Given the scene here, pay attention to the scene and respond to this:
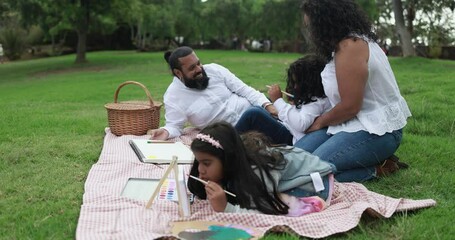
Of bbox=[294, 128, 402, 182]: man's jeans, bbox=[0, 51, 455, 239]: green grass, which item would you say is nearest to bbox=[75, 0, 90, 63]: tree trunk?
bbox=[0, 51, 455, 239]: green grass

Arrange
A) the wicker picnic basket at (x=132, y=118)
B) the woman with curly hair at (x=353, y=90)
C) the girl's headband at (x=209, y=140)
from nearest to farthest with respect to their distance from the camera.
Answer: the girl's headband at (x=209, y=140) < the woman with curly hair at (x=353, y=90) < the wicker picnic basket at (x=132, y=118)

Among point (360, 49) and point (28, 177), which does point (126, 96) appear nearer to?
point (28, 177)

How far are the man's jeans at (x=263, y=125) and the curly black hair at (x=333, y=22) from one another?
0.79 meters

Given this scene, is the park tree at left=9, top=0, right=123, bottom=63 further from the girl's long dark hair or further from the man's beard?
the girl's long dark hair

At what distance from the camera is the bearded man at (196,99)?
464cm

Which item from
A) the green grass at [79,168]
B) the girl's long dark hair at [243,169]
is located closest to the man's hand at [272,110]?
the green grass at [79,168]

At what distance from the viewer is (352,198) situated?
312 centimetres

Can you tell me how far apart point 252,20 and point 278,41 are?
220cm

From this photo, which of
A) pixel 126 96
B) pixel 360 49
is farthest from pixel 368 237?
pixel 126 96

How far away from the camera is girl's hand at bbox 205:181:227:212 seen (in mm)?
2740

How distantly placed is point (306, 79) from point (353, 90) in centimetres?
46

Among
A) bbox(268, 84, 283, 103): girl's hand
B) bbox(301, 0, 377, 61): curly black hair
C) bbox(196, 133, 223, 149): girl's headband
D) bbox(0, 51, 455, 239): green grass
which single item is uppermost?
bbox(301, 0, 377, 61): curly black hair

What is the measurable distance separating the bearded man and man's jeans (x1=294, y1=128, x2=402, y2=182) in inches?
46.5

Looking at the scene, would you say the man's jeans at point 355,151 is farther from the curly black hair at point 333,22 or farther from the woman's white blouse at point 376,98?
the curly black hair at point 333,22
